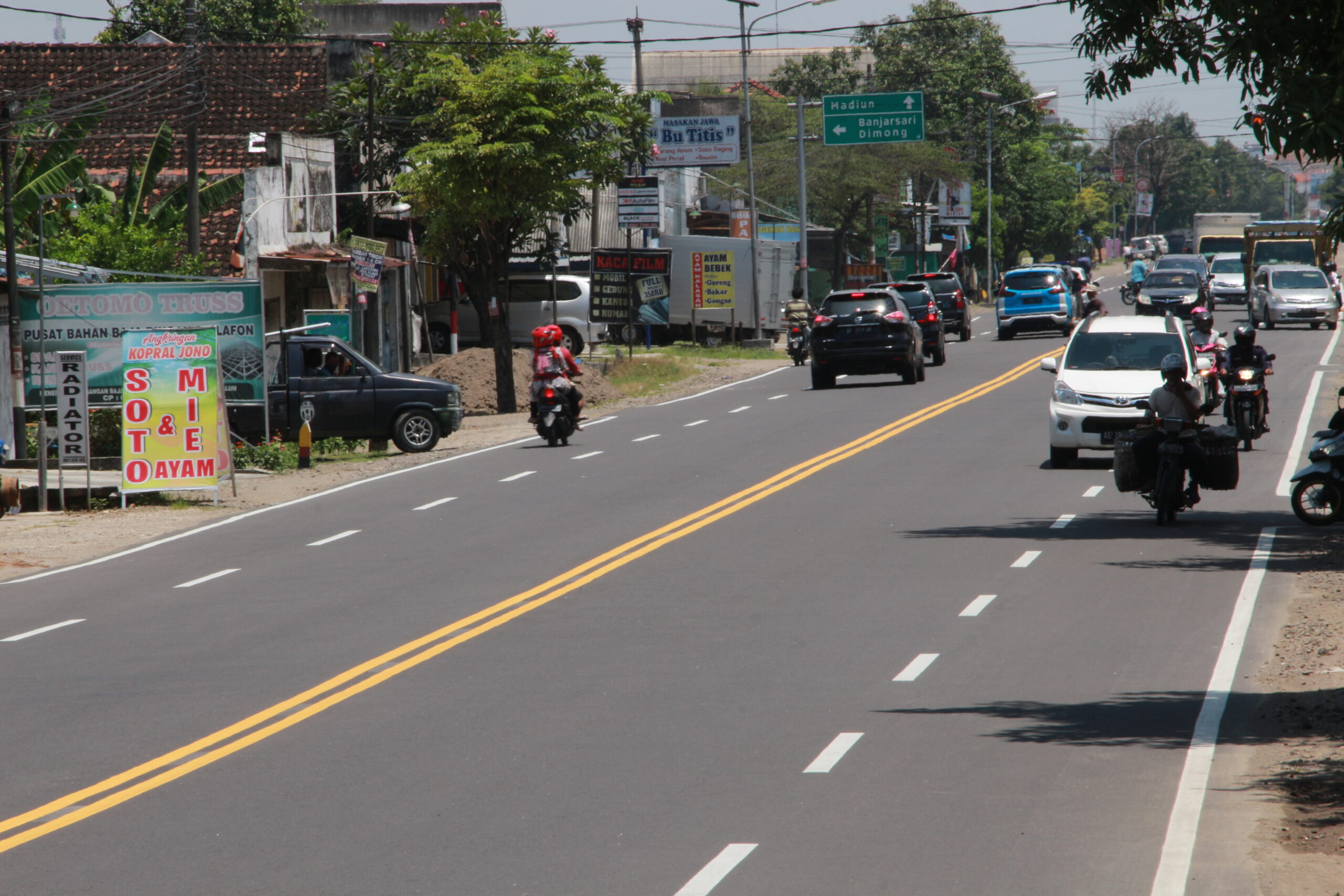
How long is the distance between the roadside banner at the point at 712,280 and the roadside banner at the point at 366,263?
67.8ft

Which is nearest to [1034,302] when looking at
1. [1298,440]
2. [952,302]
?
[952,302]

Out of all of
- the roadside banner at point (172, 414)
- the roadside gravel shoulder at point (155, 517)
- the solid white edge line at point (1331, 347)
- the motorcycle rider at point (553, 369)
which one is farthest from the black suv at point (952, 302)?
the roadside banner at point (172, 414)

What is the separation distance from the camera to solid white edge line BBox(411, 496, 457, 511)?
Result: 1942 cm

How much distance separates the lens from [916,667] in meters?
10.6

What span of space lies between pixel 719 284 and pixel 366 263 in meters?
21.8

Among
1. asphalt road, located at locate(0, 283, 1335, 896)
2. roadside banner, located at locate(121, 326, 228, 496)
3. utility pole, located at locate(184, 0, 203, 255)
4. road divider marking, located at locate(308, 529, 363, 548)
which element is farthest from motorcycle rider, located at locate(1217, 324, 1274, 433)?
utility pole, located at locate(184, 0, 203, 255)

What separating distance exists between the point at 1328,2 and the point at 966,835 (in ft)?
18.3

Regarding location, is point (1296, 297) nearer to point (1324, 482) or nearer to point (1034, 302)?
point (1034, 302)

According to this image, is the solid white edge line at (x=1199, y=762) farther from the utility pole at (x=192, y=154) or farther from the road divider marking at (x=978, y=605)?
the utility pole at (x=192, y=154)

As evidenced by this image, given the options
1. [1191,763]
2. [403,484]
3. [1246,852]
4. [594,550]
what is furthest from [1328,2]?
[403,484]

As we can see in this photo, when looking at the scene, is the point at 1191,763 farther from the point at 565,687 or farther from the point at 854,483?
the point at 854,483

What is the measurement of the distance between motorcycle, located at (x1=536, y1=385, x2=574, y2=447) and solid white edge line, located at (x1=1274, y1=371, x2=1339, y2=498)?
10.2 meters

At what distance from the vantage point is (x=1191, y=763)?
8211 millimetres

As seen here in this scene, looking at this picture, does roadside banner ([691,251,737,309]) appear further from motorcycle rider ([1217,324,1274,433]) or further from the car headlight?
the car headlight
